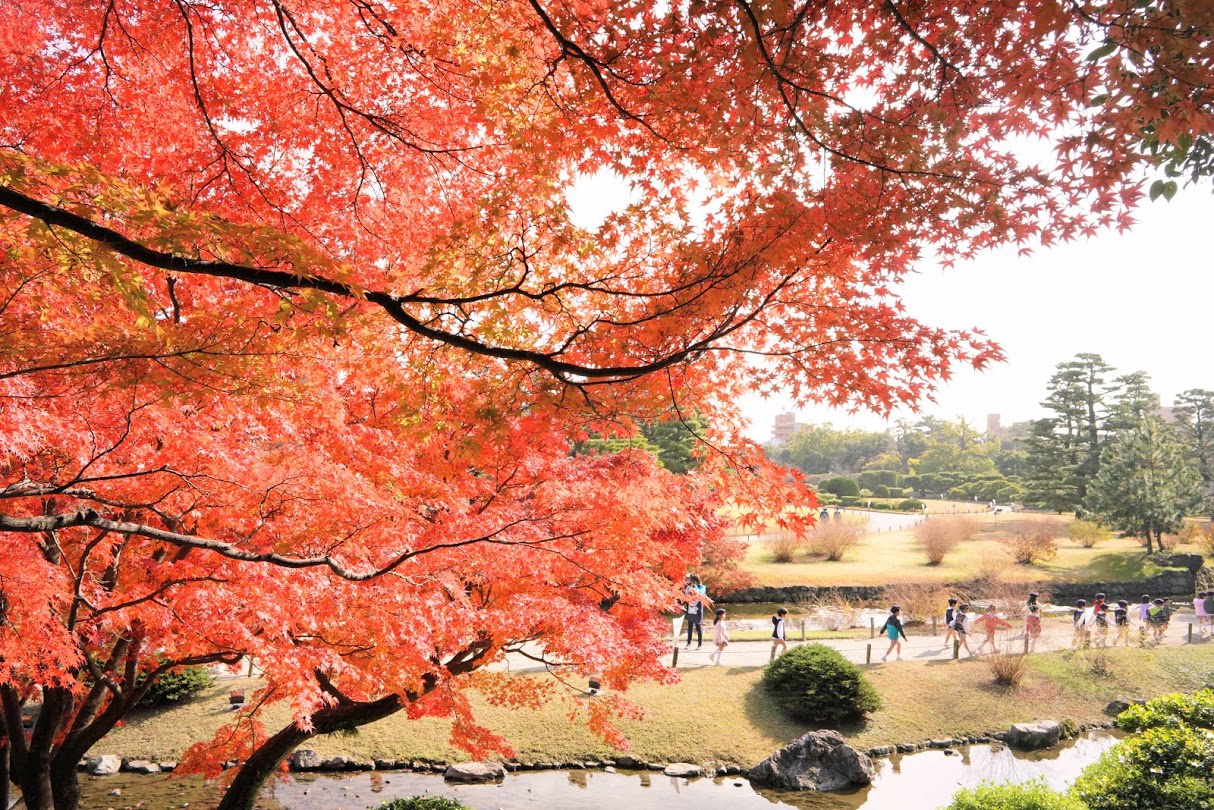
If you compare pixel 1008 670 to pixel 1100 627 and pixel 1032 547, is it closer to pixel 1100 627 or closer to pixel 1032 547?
pixel 1100 627

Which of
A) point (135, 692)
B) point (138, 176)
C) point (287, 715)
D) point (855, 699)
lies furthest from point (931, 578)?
point (138, 176)

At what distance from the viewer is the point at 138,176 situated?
15.4 ft

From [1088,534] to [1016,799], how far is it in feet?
88.8

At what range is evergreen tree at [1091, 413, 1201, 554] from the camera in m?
25.9

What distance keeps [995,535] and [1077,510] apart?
4.87 meters

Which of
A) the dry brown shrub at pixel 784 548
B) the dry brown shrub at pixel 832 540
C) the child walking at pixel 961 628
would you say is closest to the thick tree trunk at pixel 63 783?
the child walking at pixel 961 628

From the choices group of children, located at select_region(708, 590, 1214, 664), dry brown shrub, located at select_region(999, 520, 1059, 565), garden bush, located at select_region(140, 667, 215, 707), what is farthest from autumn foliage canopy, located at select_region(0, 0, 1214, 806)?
dry brown shrub, located at select_region(999, 520, 1059, 565)

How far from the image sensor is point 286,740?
22.7 ft

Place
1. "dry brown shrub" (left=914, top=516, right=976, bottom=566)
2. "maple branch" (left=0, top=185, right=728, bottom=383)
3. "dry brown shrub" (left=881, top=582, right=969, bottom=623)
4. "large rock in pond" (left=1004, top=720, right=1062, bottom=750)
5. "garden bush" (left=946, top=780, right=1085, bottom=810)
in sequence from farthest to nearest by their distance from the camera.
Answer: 1. "dry brown shrub" (left=914, top=516, right=976, bottom=566)
2. "dry brown shrub" (left=881, top=582, right=969, bottom=623)
3. "large rock in pond" (left=1004, top=720, right=1062, bottom=750)
4. "garden bush" (left=946, top=780, right=1085, bottom=810)
5. "maple branch" (left=0, top=185, right=728, bottom=383)

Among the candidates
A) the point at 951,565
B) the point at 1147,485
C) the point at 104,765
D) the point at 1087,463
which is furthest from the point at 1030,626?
the point at 1087,463

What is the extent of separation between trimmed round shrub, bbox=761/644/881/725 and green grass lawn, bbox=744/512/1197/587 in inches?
413

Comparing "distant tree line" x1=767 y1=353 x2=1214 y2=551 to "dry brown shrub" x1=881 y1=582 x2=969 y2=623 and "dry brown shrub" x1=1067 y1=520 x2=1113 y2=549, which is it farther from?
"dry brown shrub" x1=881 y1=582 x2=969 y2=623

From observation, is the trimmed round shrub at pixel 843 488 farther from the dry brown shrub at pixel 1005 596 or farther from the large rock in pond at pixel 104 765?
the large rock in pond at pixel 104 765

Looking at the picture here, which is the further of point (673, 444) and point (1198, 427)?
point (1198, 427)
